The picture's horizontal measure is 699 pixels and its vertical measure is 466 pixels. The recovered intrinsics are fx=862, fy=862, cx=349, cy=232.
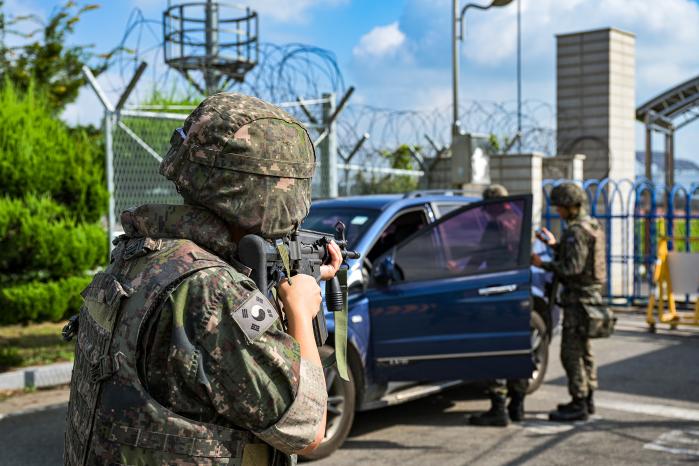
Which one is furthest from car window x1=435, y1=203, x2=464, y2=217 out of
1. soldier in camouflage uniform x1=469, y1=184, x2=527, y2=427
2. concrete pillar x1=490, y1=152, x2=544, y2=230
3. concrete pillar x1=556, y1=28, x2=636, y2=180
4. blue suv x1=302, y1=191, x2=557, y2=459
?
concrete pillar x1=556, y1=28, x2=636, y2=180

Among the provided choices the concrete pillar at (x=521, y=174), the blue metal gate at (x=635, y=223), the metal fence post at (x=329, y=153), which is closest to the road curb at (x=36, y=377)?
the metal fence post at (x=329, y=153)

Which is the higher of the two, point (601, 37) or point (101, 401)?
point (601, 37)

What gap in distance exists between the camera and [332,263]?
2469 millimetres

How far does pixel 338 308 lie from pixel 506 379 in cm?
382

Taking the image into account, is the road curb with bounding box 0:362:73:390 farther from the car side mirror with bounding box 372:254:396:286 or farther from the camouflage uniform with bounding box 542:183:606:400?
the camouflage uniform with bounding box 542:183:606:400

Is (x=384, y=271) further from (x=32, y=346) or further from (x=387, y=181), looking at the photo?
(x=387, y=181)

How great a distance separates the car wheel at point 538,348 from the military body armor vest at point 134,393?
551cm

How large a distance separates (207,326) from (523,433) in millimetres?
4764

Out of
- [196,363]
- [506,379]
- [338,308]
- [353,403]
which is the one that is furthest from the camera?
[506,379]

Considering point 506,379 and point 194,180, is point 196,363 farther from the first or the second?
point 506,379

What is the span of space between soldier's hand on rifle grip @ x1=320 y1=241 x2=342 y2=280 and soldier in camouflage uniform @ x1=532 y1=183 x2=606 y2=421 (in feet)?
14.0

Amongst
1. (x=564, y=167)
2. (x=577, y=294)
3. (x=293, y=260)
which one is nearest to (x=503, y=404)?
(x=577, y=294)

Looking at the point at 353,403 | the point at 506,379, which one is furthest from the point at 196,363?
the point at 506,379

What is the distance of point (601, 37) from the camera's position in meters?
15.2
